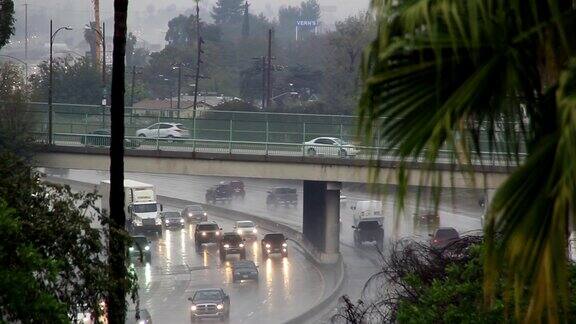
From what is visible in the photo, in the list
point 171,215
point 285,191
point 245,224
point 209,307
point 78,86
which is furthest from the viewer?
point 78,86

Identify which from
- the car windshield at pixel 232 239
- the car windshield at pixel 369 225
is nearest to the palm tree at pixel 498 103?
the car windshield at pixel 232 239

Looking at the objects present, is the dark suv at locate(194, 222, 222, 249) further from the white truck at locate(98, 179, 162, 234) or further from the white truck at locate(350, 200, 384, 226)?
the white truck at locate(350, 200, 384, 226)

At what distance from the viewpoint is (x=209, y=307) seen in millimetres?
33344

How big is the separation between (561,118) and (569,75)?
0.15m

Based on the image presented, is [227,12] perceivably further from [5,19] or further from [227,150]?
[5,19]

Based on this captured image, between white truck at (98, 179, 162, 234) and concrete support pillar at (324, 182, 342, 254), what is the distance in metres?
10.8

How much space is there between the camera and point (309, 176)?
145 ft

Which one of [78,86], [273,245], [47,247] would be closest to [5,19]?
[47,247]

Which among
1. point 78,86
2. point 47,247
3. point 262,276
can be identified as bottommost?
point 262,276

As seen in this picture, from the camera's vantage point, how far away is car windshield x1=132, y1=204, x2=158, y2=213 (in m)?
53.5

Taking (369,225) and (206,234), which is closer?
(206,234)

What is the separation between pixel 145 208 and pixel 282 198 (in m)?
19.3

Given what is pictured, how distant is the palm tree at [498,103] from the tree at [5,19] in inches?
504

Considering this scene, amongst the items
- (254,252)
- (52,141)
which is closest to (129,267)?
(52,141)
